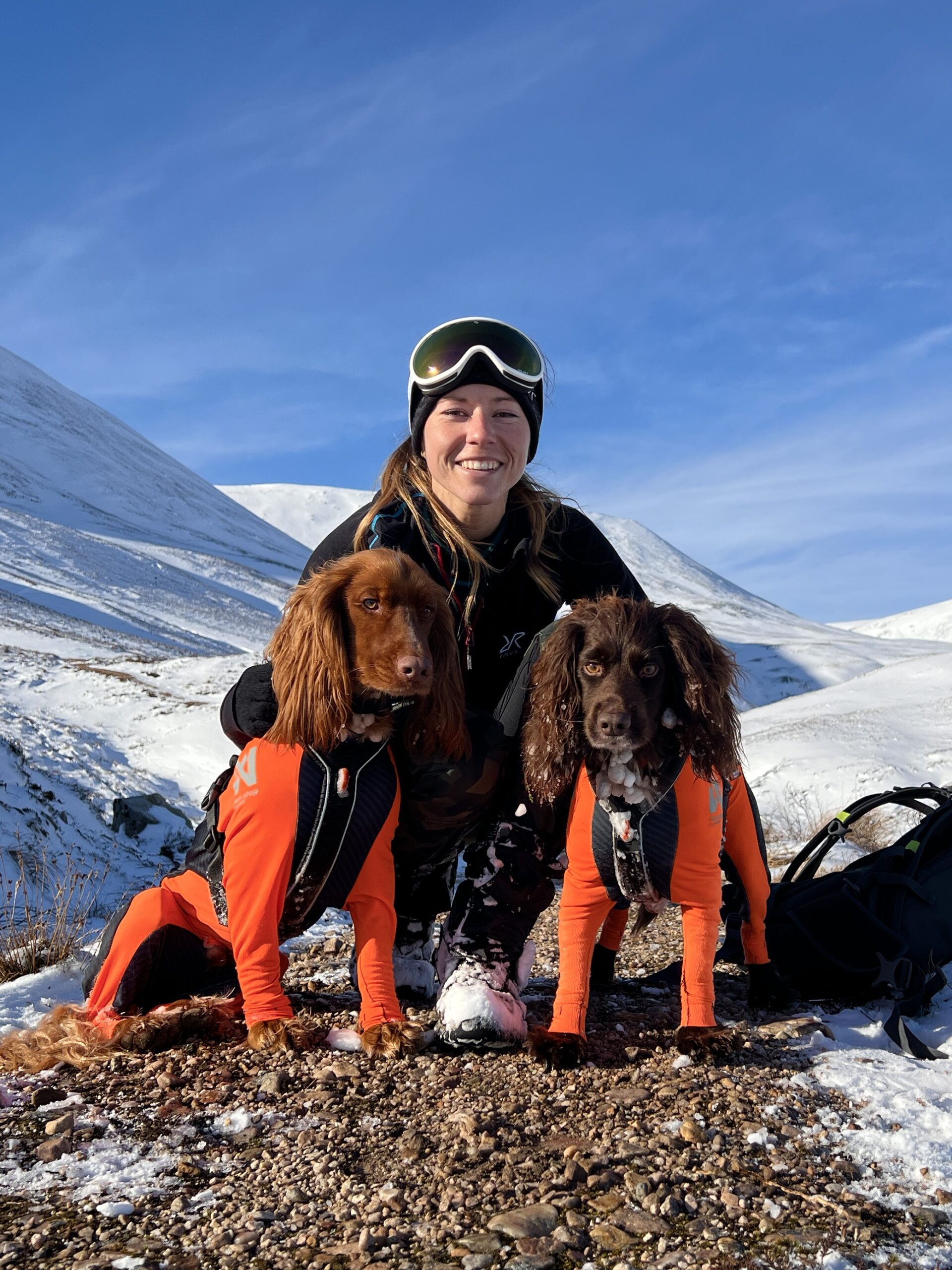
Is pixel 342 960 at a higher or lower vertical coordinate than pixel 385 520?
lower

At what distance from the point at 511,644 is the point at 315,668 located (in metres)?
1.00

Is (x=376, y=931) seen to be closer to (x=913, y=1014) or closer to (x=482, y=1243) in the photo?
(x=482, y=1243)

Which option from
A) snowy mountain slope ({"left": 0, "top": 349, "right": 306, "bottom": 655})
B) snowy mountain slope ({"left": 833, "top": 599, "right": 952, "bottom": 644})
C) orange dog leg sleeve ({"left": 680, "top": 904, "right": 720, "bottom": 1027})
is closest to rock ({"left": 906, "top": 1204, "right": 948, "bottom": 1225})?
orange dog leg sleeve ({"left": 680, "top": 904, "right": 720, "bottom": 1027})

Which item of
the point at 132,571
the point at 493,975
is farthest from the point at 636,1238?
the point at 132,571

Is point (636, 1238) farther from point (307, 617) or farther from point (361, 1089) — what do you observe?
point (307, 617)

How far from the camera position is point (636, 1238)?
184cm

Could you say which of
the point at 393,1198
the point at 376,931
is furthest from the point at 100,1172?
the point at 376,931

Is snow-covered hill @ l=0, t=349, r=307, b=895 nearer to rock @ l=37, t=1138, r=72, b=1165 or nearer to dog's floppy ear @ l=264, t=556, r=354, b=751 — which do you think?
dog's floppy ear @ l=264, t=556, r=354, b=751

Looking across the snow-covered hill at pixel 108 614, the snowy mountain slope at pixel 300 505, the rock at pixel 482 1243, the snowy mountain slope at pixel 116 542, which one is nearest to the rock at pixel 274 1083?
the rock at pixel 482 1243

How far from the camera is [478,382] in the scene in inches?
143

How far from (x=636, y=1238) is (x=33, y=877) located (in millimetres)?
5054

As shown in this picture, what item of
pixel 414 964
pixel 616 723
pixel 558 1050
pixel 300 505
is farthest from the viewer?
pixel 300 505

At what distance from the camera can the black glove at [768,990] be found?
3332mm

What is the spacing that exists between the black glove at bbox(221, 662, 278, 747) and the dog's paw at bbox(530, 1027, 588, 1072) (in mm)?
1280
